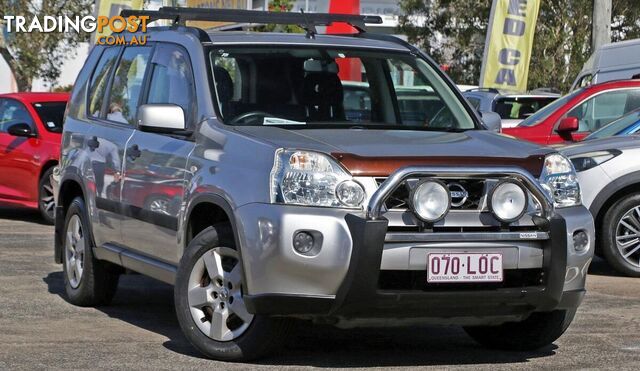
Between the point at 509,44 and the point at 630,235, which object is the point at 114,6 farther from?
the point at 630,235

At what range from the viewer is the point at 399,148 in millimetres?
6793

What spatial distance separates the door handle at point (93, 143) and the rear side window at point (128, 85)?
0.55ft

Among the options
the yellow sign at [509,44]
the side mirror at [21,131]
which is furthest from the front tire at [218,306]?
the yellow sign at [509,44]

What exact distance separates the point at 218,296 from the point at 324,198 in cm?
89

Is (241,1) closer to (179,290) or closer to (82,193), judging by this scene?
(82,193)

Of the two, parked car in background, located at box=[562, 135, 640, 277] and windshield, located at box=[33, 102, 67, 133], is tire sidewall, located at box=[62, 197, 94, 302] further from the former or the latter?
windshield, located at box=[33, 102, 67, 133]

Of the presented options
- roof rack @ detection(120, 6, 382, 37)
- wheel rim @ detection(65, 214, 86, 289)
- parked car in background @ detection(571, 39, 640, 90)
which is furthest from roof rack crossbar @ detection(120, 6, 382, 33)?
parked car in background @ detection(571, 39, 640, 90)

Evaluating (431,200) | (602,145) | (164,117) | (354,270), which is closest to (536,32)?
(602,145)

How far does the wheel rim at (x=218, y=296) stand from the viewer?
22.7 feet

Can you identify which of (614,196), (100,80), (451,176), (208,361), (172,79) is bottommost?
A: (208,361)

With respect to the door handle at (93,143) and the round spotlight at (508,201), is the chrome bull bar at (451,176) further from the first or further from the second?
the door handle at (93,143)

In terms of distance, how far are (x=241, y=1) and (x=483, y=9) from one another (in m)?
20.3

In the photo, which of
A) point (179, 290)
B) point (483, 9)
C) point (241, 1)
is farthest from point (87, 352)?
point (483, 9)

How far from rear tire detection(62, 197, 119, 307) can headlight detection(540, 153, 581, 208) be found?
132 inches
